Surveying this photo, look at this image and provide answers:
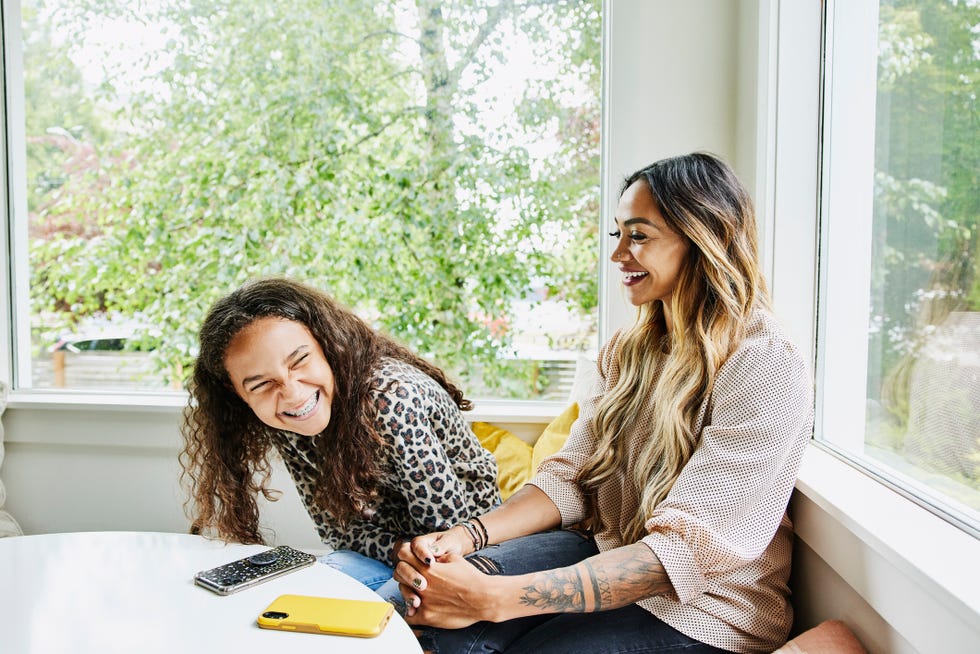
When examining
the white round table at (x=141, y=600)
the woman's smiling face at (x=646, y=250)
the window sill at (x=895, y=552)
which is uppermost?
the woman's smiling face at (x=646, y=250)

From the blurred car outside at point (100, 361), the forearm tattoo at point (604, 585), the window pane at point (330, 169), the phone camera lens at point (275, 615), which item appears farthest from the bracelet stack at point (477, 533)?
the blurred car outside at point (100, 361)

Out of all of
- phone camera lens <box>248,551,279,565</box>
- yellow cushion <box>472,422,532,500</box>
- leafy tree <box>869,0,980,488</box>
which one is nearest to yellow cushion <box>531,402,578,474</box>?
yellow cushion <box>472,422,532,500</box>

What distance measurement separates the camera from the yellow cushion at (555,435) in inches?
79.1

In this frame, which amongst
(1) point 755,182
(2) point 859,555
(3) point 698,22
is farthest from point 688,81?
(2) point 859,555

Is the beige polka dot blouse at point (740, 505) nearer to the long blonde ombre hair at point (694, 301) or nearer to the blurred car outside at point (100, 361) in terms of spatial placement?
the long blonde ombre hair at point (694, 301)

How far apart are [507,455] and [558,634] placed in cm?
88

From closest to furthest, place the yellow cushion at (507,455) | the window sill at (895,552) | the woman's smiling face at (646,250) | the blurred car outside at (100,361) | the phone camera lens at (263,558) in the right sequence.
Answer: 1. the window sill at (895,552)
2. the phone camera lens at (263,558)
3. the woman's smiling face at (646,250)
4. the yellow cushion at (507,455)
5. the blurred car outside at (100,361)

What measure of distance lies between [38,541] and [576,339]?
1.59m

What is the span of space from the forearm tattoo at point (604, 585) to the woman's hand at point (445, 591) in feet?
0.23

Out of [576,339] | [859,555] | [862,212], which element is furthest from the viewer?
[576,339]

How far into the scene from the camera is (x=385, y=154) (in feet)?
8.10

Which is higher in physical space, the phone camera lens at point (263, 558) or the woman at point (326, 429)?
the woman at point (326, 429)

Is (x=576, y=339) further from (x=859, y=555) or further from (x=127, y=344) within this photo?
(x=127, y=344)

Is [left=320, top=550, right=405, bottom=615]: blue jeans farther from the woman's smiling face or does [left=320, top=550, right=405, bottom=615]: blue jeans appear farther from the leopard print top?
the woman's smiling face
